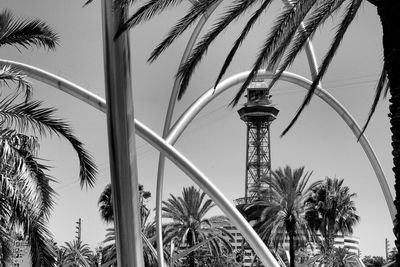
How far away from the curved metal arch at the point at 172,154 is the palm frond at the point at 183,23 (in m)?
10.5

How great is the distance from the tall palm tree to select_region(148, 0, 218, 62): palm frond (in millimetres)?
3662

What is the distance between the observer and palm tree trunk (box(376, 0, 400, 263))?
32.3 ft

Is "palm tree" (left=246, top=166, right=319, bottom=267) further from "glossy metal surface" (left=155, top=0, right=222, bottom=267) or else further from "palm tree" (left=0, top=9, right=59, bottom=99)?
"palm tree" (left=0, top=9, right=59, bottom=99)

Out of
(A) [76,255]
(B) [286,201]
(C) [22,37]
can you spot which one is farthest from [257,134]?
(C) [22,37]

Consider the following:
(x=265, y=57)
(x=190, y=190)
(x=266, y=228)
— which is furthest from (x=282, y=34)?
(x=190, y=190)

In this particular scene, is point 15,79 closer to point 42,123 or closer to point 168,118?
point 42,123

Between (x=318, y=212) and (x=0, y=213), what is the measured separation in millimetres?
45074

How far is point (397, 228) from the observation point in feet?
32.6

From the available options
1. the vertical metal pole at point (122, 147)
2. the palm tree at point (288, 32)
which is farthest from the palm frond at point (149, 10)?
the vertical metal pole at point (122, 147)

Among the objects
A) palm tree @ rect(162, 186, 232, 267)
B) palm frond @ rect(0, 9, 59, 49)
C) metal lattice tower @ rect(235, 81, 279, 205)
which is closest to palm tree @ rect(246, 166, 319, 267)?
palm tree @ rect(162, 186, 232, 267)

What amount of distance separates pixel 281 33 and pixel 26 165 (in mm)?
5502

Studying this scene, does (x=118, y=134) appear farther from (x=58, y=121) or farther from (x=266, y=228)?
(x=266, y=228)

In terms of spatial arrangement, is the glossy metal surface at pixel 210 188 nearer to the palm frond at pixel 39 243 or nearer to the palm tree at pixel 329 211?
the palm frond at pixel 39 243

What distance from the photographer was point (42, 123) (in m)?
13.9
